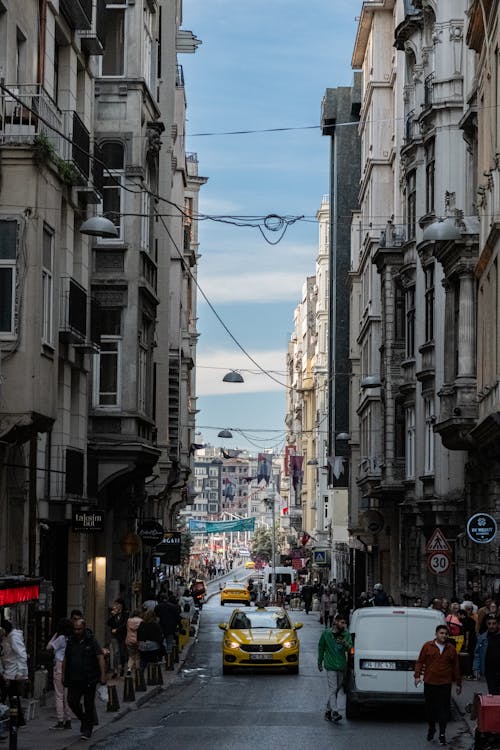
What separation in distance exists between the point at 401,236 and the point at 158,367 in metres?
10.5

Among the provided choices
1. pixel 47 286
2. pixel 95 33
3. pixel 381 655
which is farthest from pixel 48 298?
pixel 381 655

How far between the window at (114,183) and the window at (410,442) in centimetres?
1565

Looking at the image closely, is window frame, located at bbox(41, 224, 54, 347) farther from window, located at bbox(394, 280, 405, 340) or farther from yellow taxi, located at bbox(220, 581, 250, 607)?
yellow taxi, located at bbox(220, 581, 250, 607)

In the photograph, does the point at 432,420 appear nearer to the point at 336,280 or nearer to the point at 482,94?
the point at 482,94

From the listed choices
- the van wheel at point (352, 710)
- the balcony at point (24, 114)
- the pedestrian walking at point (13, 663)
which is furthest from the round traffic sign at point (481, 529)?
the pedestrian walking at point (13, 663)

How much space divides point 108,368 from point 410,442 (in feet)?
52.5

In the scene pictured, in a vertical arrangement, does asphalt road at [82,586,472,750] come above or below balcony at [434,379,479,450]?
below

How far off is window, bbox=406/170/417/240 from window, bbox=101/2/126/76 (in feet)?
44.9

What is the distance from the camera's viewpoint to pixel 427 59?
47.1 m

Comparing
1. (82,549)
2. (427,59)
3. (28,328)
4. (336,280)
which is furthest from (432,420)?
(336,280)

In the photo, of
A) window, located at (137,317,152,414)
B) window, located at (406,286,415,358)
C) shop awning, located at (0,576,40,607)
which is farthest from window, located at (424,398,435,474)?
shop awning, located at (0,576,40,607)

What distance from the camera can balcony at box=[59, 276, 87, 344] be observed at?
2870 cm

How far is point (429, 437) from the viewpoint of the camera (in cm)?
4597

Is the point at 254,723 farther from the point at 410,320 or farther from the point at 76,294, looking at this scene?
the point at 410,320
